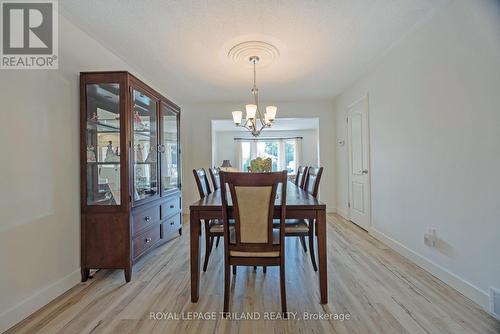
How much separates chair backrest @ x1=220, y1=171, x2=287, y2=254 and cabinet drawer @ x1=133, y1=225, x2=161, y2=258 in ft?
3.73

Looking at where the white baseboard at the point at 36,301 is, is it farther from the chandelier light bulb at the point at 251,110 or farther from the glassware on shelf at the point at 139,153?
Answer: the chandelier light bulb at the point at 251,110

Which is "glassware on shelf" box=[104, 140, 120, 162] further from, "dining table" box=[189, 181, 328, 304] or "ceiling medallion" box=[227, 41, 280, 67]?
"ceiling medallion" box=[227, 41, 280, 67]

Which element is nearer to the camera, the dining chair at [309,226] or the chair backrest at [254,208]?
the chair backrest at [254,208]

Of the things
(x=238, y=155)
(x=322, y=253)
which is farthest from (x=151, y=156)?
(x=238, y=155)

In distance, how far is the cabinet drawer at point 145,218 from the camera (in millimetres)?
2219

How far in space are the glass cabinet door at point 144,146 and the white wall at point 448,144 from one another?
2.81 metres

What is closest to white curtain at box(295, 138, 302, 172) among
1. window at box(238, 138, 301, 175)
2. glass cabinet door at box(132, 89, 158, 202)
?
window at box(238, 138, 301, 175)

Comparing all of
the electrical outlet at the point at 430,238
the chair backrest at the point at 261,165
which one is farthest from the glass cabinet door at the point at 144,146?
the electrical outlet at the point at 430,238

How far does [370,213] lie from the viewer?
3295 mm

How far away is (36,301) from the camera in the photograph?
1657 millimetres

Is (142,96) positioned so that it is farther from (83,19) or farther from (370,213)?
(370,213)

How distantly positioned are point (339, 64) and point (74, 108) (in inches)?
120

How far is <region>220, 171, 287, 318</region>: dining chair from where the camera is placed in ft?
4.94

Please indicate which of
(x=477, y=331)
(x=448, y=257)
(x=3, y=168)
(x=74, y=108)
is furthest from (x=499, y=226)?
(x=74, y=108)
